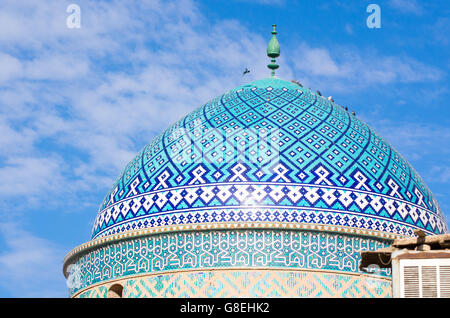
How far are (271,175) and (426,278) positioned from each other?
154 inches

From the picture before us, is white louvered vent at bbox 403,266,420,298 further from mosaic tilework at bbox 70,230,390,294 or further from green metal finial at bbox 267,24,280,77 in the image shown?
green metal finial at bbox 267,24,280,77

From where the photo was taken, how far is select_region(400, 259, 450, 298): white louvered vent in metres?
9.41

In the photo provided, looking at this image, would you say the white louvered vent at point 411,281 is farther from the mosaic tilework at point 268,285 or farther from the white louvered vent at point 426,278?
the mosaic tilework at point 268,285

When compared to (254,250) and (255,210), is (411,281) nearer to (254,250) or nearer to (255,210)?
(254,250)

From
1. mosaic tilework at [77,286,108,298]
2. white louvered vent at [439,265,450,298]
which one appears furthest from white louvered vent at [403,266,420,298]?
mosaic tilework at [77,286,108,298]

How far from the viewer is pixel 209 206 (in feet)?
42.7

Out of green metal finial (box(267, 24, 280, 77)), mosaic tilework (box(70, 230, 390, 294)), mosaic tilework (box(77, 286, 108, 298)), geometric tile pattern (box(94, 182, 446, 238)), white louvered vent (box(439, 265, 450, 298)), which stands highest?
green metal finial (box(267, 24, 280, 77))

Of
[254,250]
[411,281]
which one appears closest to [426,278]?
[411,281]

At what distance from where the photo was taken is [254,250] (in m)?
12.8

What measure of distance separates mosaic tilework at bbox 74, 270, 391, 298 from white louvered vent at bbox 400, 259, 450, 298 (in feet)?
10.1

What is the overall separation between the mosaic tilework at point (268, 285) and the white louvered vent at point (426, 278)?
121 inches

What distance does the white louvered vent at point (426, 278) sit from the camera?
9.41m
